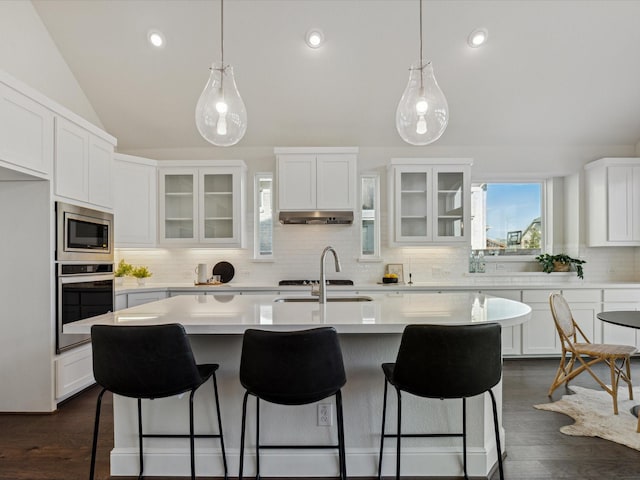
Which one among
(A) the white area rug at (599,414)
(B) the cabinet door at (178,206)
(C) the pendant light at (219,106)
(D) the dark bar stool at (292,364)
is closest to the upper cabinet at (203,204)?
(B) the cabinet door at (178,206)

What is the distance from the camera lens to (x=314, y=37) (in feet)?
11.8

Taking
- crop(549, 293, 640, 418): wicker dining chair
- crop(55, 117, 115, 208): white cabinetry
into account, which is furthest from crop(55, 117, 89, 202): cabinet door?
crop(549, 293, 640, 418): wicker dining chair

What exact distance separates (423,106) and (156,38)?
9.78 feet

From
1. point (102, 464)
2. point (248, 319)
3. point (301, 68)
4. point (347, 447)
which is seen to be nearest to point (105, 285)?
point (102, 464)

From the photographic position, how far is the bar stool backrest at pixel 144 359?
1548 millimetres

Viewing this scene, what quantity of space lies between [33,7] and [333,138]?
10.7 ft

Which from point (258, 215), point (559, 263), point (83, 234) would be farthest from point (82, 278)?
point (559, 263)

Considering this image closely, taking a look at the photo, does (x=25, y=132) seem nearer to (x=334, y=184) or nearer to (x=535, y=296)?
(x=334, y=184)

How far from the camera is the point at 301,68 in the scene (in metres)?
3.90

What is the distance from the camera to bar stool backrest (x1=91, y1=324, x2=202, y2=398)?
60.9 inches

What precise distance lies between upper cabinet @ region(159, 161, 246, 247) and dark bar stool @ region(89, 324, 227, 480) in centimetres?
291

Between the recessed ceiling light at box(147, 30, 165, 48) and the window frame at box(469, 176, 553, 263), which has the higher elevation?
the recessed ceiling light at box(147, 30, 165, 48)

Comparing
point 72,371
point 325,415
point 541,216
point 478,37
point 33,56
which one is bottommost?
point 72,371

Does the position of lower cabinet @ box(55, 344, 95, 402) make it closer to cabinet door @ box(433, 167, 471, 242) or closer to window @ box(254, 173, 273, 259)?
window @ box(254, 173, 273, 259)
